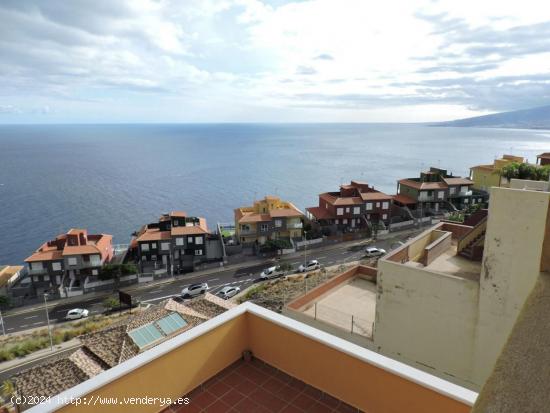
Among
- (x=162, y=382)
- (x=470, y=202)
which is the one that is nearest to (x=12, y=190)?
(x=470, y=202)

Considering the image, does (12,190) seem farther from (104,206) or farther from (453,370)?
(453,370)

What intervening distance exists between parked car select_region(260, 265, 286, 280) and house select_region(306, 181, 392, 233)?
13.7 m

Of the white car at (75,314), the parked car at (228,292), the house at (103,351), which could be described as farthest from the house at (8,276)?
the house at (103,351)

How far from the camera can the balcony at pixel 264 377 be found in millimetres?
5375

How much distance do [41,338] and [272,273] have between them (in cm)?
2280

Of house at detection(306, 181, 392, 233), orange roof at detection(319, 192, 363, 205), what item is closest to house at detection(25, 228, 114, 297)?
house at detection(306, 181, 392, 233)

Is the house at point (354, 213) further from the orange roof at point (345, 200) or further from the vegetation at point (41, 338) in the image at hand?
the vegetation at point (41, 338)

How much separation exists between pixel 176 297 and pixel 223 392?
3374 cm

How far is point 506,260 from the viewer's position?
12.6 meters

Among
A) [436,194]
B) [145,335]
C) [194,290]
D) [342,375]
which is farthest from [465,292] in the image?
[436,194]

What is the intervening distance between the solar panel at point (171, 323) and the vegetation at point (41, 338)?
14.1 m

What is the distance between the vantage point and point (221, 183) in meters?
117

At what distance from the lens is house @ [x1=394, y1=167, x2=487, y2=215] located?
60969mm

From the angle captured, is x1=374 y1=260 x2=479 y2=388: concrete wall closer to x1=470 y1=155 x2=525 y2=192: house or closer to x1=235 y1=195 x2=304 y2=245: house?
x1=235 y1=195 x2=304 y2=245: house
